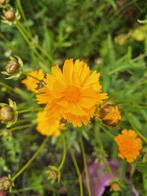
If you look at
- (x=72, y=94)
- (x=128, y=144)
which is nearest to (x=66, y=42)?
(x=128, y=144)

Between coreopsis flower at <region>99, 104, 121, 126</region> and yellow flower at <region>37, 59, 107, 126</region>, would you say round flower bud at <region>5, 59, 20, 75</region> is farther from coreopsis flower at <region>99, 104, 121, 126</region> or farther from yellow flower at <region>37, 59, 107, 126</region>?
coreopsis flower at <region>99, 104, 121, 126</region>

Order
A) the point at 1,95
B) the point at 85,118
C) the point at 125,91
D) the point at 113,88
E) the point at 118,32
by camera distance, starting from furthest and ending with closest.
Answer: the point at 118,32, the point at 1,95, the point at 113,88, the point at 125,91, the point at 85,118

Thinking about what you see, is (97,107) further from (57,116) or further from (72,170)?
(72,170)

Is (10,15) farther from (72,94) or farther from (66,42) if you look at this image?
(66,42)

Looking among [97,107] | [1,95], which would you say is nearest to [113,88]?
[1,95]

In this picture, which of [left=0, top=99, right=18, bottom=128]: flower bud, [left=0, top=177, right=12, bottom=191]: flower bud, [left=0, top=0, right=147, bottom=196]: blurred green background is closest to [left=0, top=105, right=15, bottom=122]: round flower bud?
[left=0, top=99, right=18, bottom=128]: flower bud

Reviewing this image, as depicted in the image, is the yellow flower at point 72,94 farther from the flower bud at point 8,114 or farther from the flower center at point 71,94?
the flower bud at point 8,114

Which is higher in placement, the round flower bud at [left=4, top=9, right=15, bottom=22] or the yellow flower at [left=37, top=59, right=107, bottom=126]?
the round flower bud at [left=4, top=9, right=15, bottom=22]

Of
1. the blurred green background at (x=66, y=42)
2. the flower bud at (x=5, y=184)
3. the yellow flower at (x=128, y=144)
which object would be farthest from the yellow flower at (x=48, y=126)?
the flower bud at (x=5, y=184)
